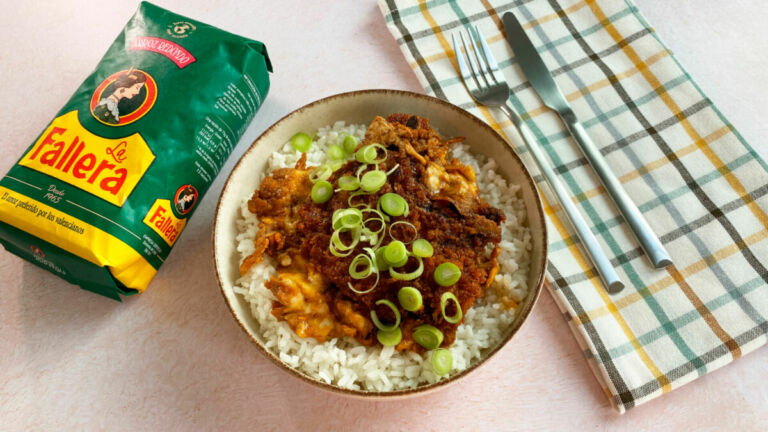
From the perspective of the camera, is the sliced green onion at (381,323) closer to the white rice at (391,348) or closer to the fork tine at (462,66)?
the white rice at (391,348)

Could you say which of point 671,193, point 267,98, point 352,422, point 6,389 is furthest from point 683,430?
point 6,389

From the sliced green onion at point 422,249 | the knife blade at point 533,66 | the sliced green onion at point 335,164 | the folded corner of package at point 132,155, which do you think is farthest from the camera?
the knife blade at point 533,66

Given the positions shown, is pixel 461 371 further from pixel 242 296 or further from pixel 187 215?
pixel 187 215

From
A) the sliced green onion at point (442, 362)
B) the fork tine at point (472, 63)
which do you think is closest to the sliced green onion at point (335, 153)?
the fork tine at point (472, 63)

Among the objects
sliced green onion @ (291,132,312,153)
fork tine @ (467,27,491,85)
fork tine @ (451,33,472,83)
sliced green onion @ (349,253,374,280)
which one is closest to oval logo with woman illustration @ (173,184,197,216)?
sliced green onion @ (291,132,312,153)

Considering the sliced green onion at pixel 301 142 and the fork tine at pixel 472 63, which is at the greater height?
the fork tine at pixel 472 63

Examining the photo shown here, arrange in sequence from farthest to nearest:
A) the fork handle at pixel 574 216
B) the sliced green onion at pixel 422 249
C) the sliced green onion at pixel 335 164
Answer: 1. the sliced green onion at pixel 335 164
2. the fork handle at pixel 574 216
3. the sliced green onion at pixel 422 249

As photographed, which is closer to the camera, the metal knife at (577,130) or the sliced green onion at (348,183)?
the sliced green onion at (348,183)

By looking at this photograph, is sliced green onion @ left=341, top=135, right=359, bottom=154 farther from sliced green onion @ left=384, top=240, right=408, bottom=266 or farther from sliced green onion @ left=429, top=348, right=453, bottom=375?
sliced green onion @ left=429, top=348, right=453, bottom=375
